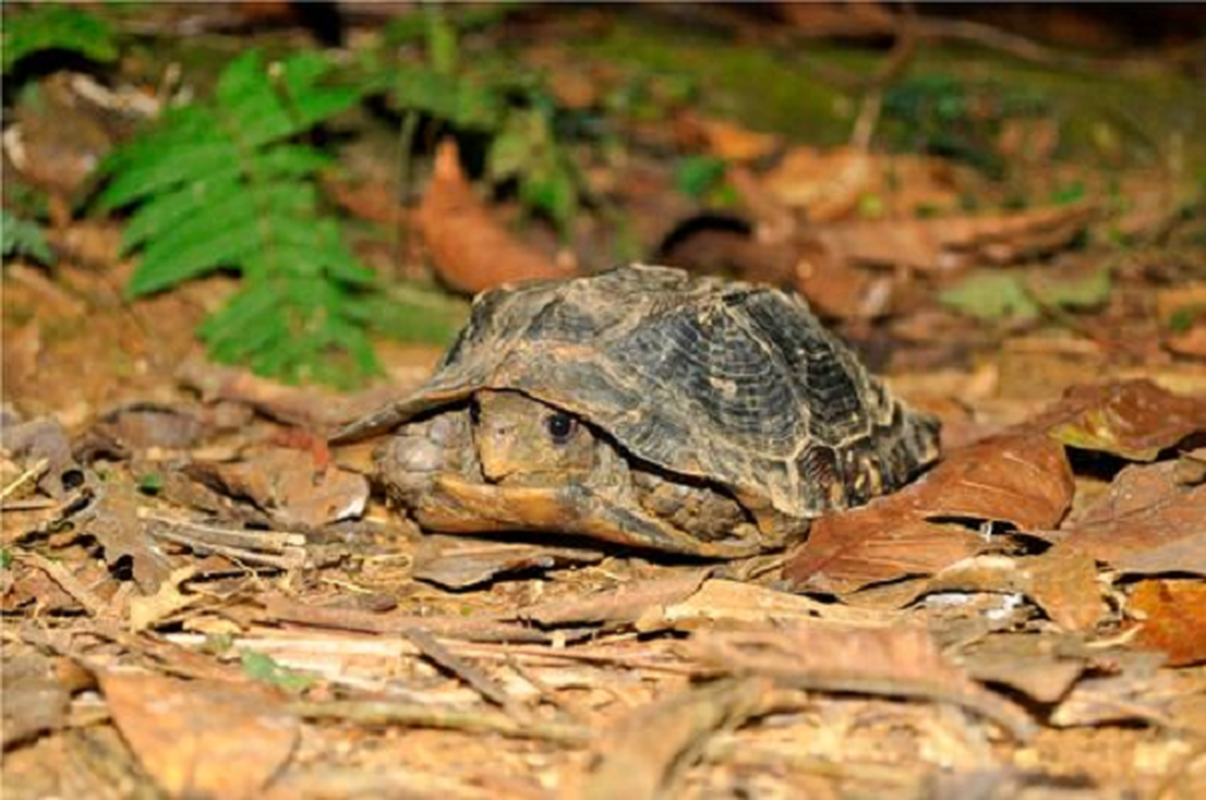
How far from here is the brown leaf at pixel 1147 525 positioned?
3.54 metres

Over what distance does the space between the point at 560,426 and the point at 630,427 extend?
Result: 0.63 ft

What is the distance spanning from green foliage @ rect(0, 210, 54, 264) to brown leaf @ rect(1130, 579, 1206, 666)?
3384 mm

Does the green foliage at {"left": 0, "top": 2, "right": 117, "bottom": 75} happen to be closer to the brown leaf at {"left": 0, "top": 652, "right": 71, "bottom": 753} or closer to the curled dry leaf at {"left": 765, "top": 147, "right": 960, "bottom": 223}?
the brown leaf at {"left": 0, "top": 652, "right": 71, "bottom": 753}

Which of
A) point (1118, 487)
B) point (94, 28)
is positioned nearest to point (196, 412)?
point (94, 28)

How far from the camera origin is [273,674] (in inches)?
122

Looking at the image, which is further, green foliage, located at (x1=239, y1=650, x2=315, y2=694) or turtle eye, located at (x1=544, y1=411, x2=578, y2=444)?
turtle eye, located at (x1=544, y1=411, x2=578, y2=444)

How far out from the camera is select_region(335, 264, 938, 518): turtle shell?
371 cm

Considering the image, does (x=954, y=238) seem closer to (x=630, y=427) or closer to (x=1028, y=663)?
(x=630, y=427)

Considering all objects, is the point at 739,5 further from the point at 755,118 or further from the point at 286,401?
the point at 286,401

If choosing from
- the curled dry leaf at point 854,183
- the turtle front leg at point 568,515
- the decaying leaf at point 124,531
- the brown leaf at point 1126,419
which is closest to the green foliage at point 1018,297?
the curled dry leaf at point 854,183

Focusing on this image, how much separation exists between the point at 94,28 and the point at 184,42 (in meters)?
0.98

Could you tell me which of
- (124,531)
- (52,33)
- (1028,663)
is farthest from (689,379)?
(52,33)

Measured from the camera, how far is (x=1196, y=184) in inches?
286

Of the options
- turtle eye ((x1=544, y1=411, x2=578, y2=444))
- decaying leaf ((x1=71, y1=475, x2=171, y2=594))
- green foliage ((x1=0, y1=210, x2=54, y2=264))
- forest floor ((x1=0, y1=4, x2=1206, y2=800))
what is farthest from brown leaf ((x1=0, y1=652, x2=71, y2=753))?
green foliage ((x1=0, y1=210, x2=54, y2=264))
